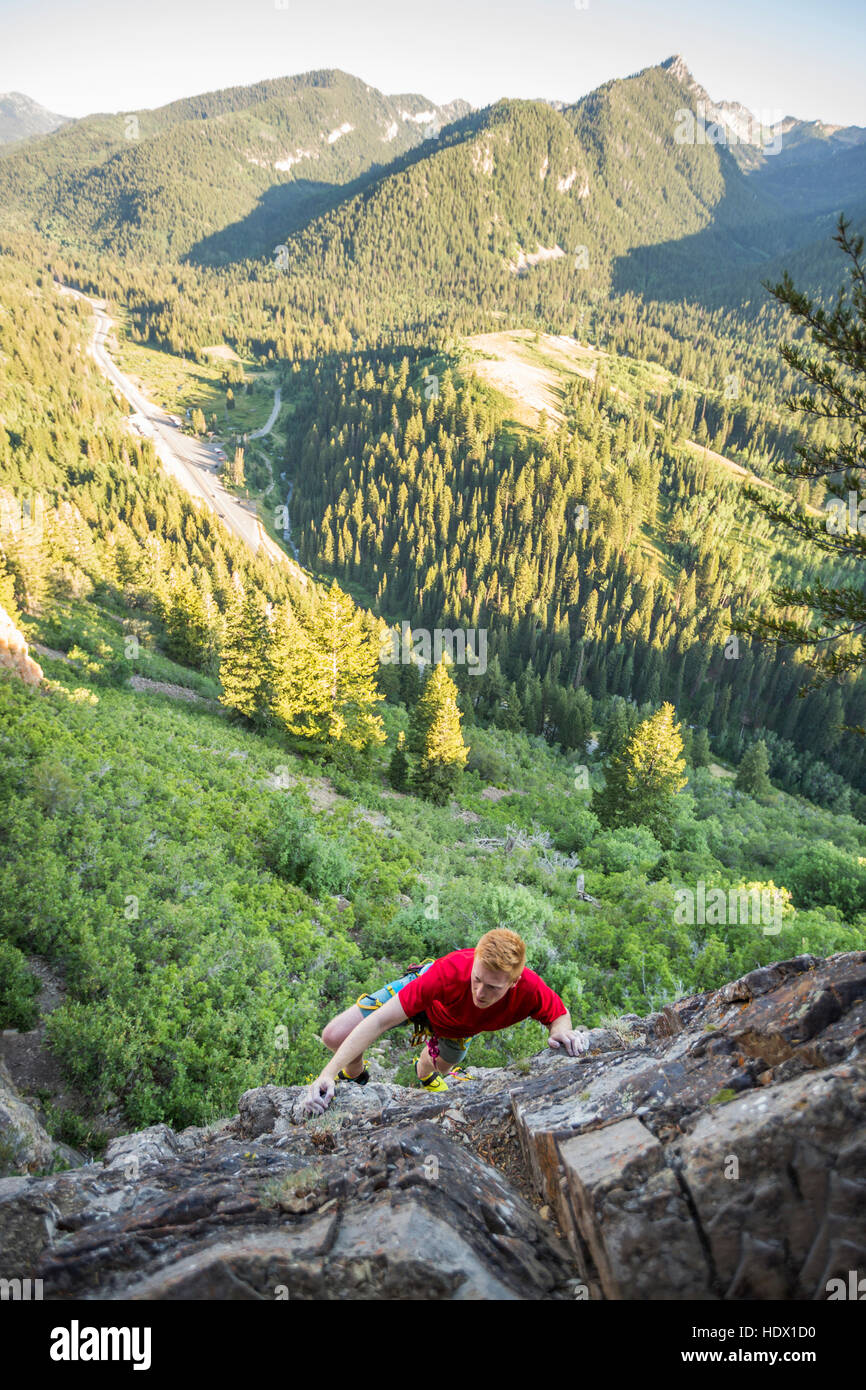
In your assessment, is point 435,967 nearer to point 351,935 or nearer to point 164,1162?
point 164,1162

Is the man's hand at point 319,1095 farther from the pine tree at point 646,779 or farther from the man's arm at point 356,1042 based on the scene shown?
the pine tree at point 646,779

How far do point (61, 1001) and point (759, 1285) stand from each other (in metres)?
9.03

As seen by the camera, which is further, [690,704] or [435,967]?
[690,704]

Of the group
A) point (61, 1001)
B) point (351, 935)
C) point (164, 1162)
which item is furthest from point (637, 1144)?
point (351, 935)

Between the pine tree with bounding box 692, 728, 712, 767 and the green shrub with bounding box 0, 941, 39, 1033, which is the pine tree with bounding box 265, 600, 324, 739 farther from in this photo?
the pine tree with bounding box 692, 728, 712, 767

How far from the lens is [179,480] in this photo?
130m

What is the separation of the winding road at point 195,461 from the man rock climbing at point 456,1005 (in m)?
106

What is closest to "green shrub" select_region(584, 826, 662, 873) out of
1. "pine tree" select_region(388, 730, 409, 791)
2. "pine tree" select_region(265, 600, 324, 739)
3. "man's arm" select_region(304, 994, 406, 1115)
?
"pine tree" select_region(388, 730, 409, 791)

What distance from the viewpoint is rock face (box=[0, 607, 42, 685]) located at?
18.7 metres

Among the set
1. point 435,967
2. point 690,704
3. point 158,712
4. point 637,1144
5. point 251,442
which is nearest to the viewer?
point 637,1144

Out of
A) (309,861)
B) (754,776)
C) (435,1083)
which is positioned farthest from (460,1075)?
(754,776)

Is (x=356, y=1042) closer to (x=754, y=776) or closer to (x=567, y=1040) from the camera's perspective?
(x=567, y=1040)

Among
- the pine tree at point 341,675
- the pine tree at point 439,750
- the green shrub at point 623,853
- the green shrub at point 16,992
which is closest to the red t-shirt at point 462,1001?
the green shrub at point 16,992

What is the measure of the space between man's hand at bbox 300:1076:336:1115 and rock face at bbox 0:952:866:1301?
0.40m
